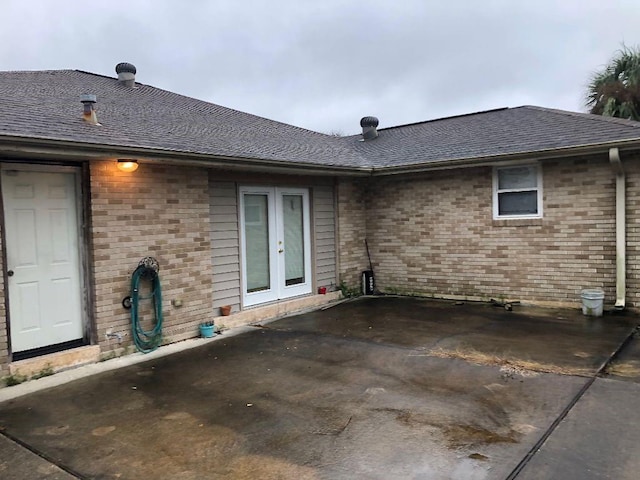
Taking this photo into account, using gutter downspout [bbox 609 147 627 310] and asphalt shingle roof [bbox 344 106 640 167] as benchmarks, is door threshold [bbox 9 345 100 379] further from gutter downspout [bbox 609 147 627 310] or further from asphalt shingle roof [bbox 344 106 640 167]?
gutter downspout [bbox 609 147 627 310]

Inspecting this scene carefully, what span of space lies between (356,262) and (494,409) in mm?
6171

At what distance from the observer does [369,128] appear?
12555 millimetres

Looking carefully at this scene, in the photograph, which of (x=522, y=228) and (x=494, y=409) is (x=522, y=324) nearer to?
(x=522, y=228)

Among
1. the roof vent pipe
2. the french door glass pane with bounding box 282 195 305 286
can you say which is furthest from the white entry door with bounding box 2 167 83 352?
the french door glass pane with bounding box 282 195 305 286

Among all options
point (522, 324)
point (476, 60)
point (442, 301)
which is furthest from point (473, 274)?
point (476, 60)

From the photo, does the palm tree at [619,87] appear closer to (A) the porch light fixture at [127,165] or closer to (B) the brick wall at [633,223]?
(B) the brick wall at [633,223]

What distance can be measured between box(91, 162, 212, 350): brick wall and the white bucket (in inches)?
225

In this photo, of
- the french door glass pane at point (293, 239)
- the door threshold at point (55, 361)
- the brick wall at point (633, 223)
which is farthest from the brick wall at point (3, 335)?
the brick wall at point (633, 223)

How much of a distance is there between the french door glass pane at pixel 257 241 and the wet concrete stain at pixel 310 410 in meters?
1.73

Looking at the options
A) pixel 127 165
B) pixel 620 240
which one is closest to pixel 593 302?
pixel 620 240

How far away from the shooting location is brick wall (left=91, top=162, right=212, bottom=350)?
5.88 m

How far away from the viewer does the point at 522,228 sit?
8.49m

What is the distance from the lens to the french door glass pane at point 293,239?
345 inches

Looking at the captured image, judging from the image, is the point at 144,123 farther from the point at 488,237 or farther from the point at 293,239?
the point at 488,237
